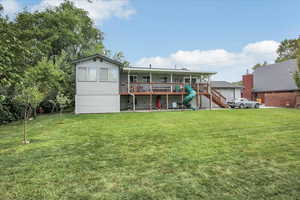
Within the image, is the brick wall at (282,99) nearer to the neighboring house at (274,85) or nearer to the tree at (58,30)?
the neighboring house at (274,85)

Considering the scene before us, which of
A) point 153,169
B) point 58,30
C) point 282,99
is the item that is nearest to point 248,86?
point 282,99

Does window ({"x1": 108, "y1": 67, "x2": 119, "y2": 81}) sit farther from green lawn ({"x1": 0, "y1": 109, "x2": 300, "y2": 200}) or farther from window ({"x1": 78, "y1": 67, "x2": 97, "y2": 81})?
green lawn ({"x1": 0, "y1": 109, "x2": 300, "y2": 200})

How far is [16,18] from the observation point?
1891cm

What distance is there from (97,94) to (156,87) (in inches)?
247

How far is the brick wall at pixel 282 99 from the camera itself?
65.9 ft

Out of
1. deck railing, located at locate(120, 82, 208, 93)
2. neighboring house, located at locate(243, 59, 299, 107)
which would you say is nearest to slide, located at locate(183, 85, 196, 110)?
deck railing, located at locate(120, 82, 208, 93)

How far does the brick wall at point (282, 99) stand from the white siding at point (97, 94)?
22275 millimetres

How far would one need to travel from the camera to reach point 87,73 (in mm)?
14062

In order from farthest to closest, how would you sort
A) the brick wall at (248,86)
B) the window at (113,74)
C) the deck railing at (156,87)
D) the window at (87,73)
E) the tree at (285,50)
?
the tree at (285,50), the brick wall at (248,86), the deck railing at (156,87), the window at (113,74), the window at (87,73)

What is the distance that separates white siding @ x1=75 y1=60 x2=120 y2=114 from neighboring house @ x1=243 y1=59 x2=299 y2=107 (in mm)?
20941

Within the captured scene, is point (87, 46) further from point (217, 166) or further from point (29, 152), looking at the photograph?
point (217, 166)

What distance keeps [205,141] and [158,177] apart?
274cm

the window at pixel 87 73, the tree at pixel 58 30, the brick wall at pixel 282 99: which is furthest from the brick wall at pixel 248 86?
the tree at pixel 58 30

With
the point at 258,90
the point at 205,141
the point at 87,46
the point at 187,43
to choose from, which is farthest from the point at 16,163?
the point at 258,90
